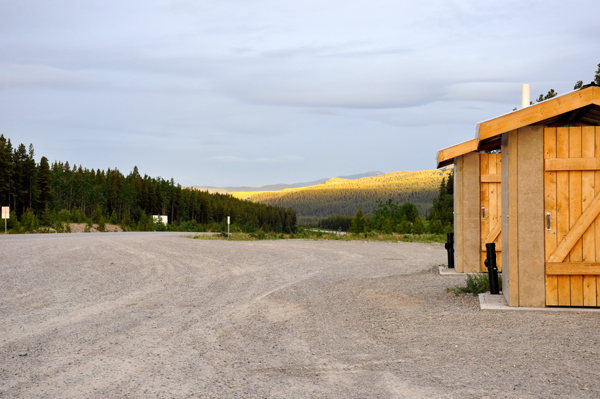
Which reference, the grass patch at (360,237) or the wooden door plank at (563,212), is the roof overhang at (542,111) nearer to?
the wooden door plank at (563,212)

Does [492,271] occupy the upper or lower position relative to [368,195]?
lower

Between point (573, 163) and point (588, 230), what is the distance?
1080 mm

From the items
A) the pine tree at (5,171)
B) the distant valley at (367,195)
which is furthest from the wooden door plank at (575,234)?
the distant valley at (367,195)

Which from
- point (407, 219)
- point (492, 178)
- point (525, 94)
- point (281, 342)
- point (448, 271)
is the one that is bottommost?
point (281, 342)

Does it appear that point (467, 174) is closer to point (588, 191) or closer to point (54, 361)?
point (588, 191)

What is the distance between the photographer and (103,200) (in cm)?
9781

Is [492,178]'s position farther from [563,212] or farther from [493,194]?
[563,212]

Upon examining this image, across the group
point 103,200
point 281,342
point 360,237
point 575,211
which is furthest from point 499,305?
point 103,200

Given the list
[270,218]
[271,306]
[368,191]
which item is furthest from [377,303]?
[368,191]

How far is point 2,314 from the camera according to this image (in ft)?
25.3

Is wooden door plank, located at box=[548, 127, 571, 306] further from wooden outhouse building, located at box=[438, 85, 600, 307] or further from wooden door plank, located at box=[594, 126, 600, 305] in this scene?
wooden door plank, located at box=[594, 126, 600, 305]

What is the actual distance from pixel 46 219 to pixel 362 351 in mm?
56741

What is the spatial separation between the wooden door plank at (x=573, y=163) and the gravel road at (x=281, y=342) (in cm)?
226

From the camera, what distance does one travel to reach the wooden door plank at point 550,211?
7.62m
